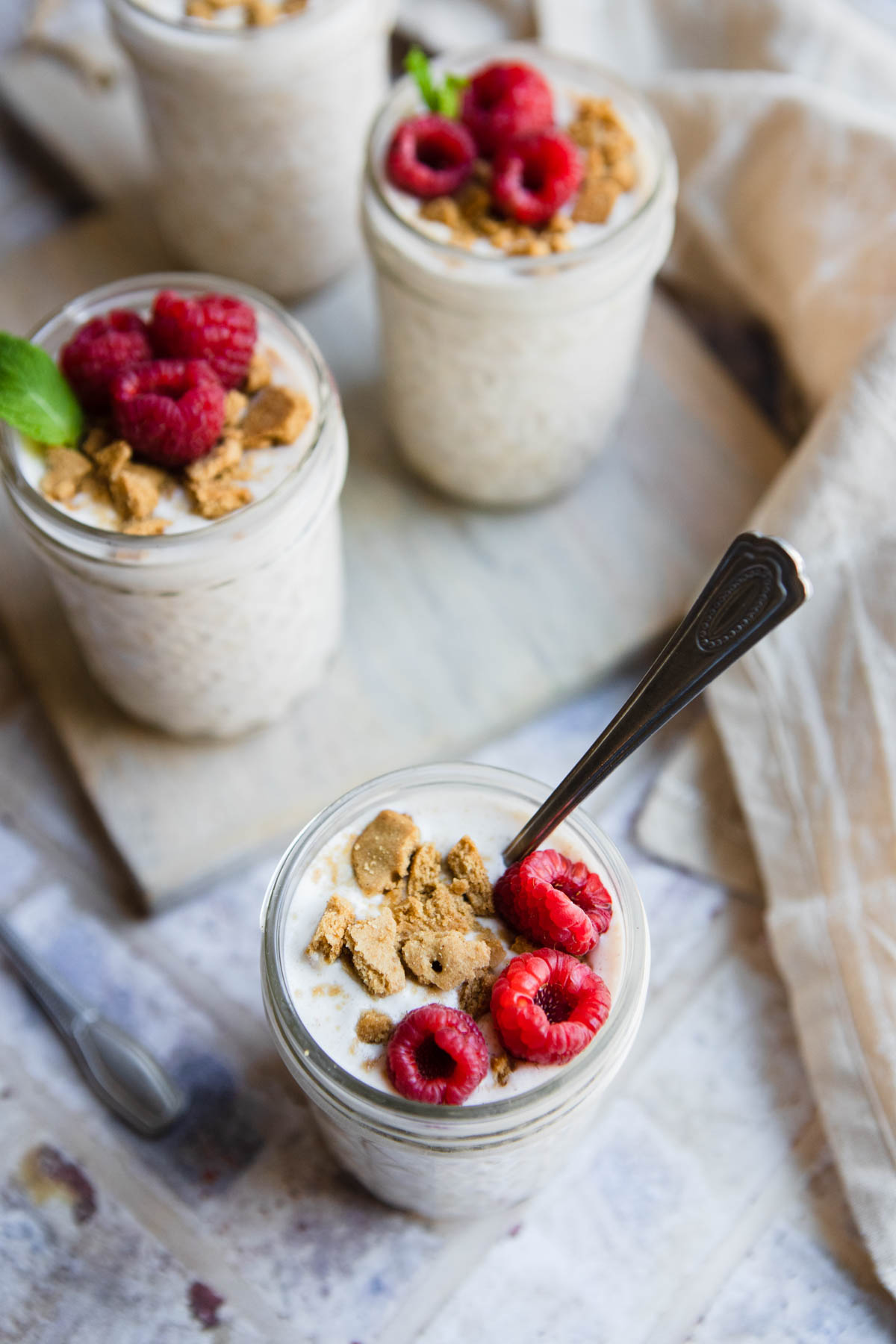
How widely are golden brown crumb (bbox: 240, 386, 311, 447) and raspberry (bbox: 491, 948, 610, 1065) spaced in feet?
1.61

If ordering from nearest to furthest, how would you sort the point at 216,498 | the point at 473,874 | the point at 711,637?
the point at 711,637 < the point at 473,874 < the point at 216,498

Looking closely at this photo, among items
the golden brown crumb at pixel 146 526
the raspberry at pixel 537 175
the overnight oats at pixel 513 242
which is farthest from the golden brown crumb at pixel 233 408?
the raspberry at pixel 537 175

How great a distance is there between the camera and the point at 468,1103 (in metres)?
0.84

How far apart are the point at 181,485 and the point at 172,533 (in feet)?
0.20

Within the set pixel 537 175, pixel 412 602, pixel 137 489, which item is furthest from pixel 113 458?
pixel 537 175

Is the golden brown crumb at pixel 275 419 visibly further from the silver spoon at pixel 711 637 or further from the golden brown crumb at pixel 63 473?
the silver spoon at pixel 711 637

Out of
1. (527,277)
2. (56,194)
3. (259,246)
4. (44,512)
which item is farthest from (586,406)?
(56,194)

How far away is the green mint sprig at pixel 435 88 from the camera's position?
118 centimetres

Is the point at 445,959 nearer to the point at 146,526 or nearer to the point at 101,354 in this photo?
the point at 146,526

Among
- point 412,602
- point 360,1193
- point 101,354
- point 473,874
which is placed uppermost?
point 101,354

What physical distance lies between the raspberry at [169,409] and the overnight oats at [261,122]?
409 millimetres

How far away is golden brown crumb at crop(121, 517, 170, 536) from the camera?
1.02 metres

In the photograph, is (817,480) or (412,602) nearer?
(817,480)

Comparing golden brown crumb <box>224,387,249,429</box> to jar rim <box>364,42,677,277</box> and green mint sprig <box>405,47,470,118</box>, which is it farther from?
green mint sprig <box>405,47,470,118</box>
